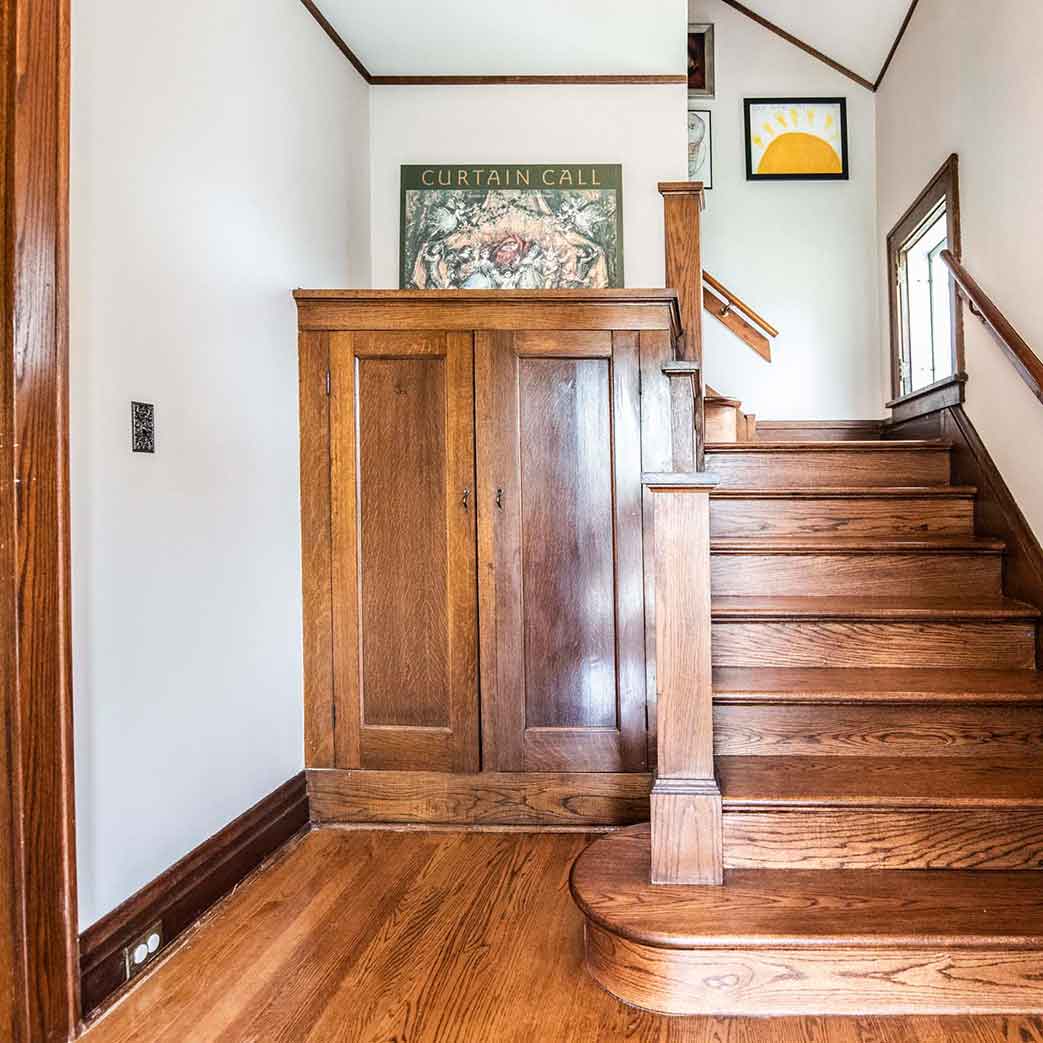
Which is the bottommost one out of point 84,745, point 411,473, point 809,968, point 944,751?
point 809,968

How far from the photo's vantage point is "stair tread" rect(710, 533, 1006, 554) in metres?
2.69

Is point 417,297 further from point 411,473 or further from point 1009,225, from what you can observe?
point 1009,225

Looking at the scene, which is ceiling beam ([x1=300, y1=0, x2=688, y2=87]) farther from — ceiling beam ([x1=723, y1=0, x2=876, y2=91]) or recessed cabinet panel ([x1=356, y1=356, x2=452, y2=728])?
ceiling beam ([x1=723, y1=0, x2=876, y2=91])

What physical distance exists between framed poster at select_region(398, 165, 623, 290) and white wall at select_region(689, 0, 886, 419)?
1974 mm

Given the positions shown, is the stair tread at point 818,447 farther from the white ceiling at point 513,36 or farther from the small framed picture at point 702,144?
the small framed picture at point 702,144

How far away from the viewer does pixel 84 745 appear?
161 centimetres

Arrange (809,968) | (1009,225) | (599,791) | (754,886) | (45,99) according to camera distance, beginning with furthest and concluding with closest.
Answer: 1. (1009,225)
2. (599,791)
3. (754,886)
4. (809,968)
5. (45,99)

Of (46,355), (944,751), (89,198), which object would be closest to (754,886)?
(944,751)

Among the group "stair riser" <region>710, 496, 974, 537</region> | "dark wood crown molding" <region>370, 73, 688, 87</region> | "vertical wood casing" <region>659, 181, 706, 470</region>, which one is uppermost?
"dark wood crown molding" <region>370, 73, 688, 87</region>

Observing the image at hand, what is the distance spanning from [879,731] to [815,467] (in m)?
1.36

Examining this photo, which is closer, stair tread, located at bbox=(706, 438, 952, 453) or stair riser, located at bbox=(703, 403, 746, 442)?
stair tread, located at bbox=(706, 438, 952, 453)

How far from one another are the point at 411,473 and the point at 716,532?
Result: 1127 mm

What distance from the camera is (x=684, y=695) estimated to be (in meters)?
1.84

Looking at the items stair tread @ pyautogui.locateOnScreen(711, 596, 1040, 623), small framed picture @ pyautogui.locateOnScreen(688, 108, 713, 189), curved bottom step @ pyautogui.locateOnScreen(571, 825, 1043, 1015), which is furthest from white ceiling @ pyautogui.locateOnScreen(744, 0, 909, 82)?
curved bottom step @ pyautogui.locateOnScreen(571, 825, 1043, 1015)
